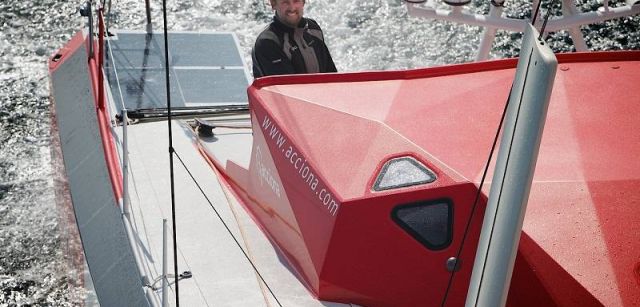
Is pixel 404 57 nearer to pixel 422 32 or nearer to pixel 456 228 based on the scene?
pixel 422 32

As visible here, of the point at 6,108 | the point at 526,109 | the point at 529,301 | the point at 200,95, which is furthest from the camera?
the point at 6,108

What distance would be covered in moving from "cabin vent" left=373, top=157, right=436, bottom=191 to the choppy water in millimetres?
5231

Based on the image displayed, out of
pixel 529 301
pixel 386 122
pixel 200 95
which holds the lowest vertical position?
pixel 200 95

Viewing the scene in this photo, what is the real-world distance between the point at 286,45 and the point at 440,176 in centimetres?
228

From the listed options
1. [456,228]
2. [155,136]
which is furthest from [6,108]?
[456,228]

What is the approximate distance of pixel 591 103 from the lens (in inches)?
191

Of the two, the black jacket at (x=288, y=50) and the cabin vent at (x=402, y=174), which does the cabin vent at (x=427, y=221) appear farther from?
the black jacket at (x=288, y=50)

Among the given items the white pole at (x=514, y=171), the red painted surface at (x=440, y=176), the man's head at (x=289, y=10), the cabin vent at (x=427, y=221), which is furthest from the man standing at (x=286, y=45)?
the white pole at (x=514, y=171)

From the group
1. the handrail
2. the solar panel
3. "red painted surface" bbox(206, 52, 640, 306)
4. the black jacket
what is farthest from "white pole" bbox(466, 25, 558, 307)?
the solar panel

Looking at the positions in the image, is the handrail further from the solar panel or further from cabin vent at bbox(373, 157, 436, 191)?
cabin vent at bbox(373, 157, 436, 191)

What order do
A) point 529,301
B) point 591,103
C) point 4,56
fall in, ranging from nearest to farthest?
point 529,301, point 591,103, point 4,56

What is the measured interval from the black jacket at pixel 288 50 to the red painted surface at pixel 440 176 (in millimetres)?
979

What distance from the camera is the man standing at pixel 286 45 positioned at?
645cm

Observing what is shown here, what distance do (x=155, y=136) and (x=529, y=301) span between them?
3.16m
